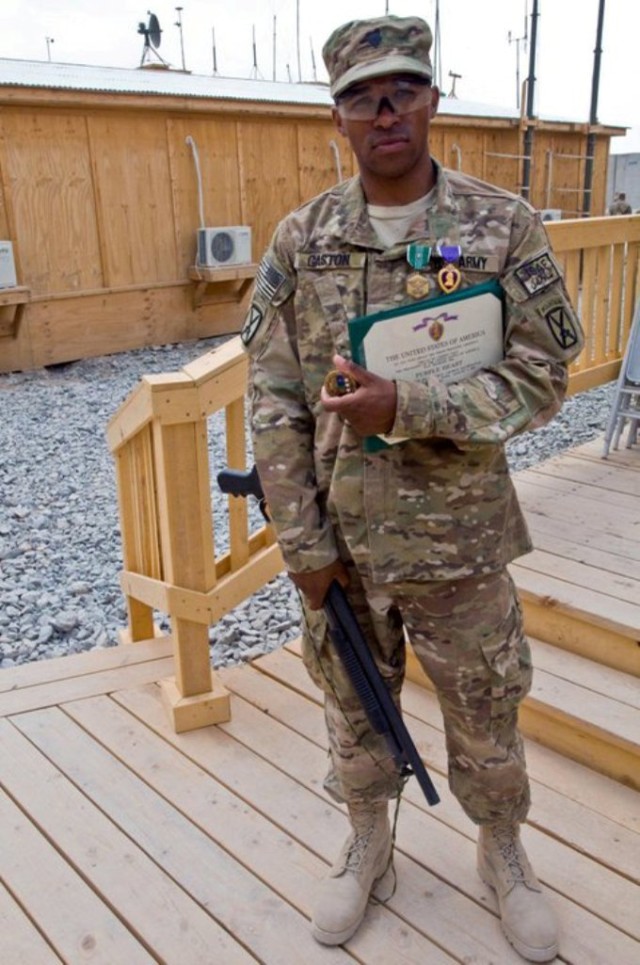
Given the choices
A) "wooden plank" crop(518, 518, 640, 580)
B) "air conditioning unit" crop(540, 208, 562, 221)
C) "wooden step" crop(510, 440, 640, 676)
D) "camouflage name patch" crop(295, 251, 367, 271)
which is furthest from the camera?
"air conditioning unit" crop(540, 208, 562, 221)

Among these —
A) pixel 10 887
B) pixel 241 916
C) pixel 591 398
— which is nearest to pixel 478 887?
pixel 241 916

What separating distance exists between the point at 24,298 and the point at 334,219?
21.8 feet

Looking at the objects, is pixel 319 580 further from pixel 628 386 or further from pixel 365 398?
pixel 628 386

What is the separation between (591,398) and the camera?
701 centimetres

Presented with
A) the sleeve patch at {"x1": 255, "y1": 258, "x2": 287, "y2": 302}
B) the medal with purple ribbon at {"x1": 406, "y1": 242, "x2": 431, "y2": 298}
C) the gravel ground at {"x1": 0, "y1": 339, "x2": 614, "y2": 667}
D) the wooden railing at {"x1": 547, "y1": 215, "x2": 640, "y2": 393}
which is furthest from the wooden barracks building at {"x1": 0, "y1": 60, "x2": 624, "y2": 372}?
the medal with purple ribbon at {"x1": 406, "y1": 242, "x2": 431, "y2": 298}

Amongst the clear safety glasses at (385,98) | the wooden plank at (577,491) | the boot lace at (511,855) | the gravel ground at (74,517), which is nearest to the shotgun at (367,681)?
the boot lace at (511,855)

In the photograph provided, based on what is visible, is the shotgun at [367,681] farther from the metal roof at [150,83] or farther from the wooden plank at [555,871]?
the metal roof at [150,83]

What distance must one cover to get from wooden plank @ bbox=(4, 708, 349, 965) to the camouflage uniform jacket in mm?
819

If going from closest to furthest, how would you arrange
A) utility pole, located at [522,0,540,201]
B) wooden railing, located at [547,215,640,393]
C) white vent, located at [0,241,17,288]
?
wooden railing, located at [547,215,640,393] → white vent, located at [0,241,17,288] → utility pole, located at [522,0,540,201]

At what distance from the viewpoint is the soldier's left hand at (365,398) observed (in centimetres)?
140

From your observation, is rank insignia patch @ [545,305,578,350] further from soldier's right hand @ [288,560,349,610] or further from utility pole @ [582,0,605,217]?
utility pole @ [582,0,605,217]

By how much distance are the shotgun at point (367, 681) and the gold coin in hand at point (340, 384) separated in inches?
15.9

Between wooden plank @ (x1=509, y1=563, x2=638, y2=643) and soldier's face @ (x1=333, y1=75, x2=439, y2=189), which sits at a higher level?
soldier's face @ (x1=333, y1=75, x2=439, y2=189)

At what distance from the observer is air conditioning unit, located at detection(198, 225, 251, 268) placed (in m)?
8.72
